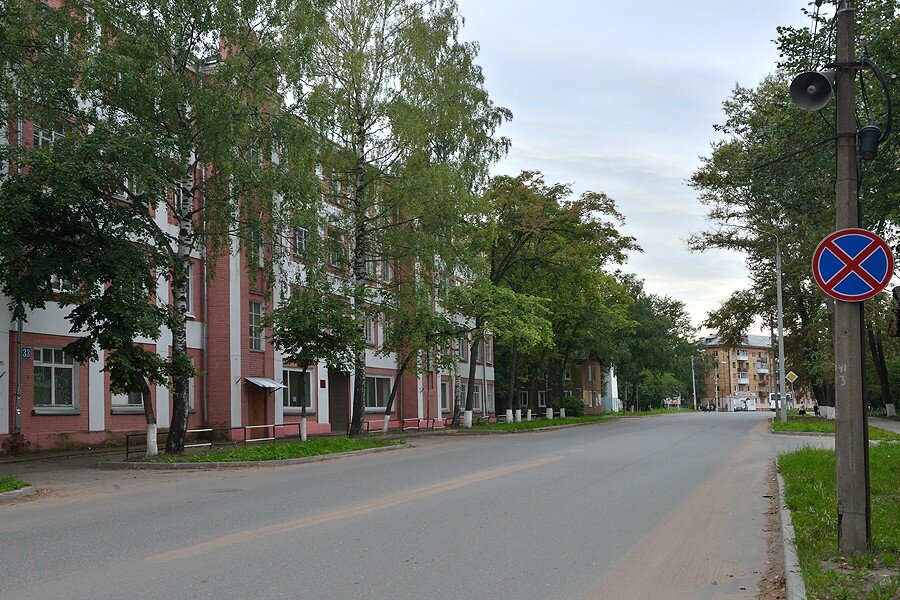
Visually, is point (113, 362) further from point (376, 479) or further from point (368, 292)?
point (368, 292)

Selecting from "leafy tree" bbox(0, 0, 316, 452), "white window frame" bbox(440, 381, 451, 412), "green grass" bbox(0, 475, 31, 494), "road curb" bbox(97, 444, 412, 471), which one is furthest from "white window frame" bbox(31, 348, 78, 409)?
"white window frame" bbox(440, 381, 451, 412)

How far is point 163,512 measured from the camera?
37.6ft

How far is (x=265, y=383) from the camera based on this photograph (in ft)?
105

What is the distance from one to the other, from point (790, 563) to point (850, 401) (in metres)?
1.62

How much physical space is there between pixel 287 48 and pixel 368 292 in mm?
9159

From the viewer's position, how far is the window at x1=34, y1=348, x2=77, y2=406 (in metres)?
23.8

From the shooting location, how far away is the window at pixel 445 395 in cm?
5179

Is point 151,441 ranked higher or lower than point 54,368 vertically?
lower

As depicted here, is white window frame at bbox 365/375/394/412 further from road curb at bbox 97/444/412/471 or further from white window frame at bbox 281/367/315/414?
road curb at bbox 97/444/412/471

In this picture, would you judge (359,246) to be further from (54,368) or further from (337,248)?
(54,368)

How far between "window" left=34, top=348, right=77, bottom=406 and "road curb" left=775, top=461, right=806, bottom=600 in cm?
2003

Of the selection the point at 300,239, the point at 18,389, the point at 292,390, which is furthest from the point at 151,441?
the point at 292,390

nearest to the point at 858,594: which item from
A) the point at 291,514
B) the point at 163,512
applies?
the point at 291,514

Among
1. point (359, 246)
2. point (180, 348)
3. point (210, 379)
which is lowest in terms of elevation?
point (210, 379)
